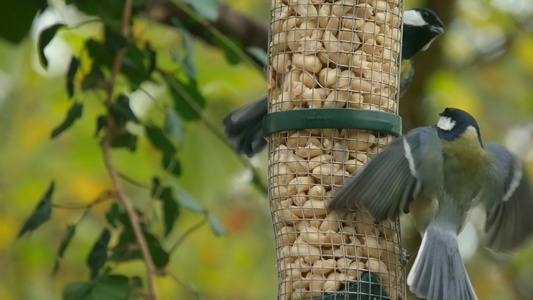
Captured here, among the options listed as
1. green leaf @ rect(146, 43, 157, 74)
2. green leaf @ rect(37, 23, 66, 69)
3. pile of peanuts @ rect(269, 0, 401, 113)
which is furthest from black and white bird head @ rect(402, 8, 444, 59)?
green leaf @ rect(37, 23, 66, 69)

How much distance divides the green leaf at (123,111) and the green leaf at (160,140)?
203 millimetres

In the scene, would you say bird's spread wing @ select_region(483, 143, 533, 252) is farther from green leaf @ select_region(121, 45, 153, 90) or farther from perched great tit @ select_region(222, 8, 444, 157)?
green leaf @ select_region(121, 45, 153, 90)

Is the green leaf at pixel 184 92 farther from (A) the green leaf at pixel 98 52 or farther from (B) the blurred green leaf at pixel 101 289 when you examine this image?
(B) the blurred green leaf at pixel 101 289

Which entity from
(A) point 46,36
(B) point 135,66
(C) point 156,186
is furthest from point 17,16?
(C) point 156,186

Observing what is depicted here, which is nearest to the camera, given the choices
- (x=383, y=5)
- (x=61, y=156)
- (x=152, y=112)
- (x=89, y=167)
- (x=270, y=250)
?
(x=383, y=5)

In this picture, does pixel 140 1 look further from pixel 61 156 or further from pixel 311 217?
pixel 61 156

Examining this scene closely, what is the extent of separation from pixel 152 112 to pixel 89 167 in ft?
2.17

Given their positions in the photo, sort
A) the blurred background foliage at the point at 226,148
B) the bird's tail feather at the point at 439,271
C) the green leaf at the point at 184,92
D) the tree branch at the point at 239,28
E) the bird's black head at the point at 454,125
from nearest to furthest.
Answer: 1. the bird's tail feather at the point at 439,271
2. the bird's black head at the point at 454,125
3. the green leaf at the point at 184,92
4. the tree branch at the point at 239,28
5. the blurred background foliage at the point at 226,148

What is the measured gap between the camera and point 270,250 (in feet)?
19.3

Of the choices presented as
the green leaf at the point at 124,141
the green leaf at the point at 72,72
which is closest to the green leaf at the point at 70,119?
the green leaf at the point at 72,72

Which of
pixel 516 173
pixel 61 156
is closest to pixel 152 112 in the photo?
pixel 61 156

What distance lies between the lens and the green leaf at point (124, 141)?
3.14m

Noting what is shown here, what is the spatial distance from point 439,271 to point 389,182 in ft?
1.11

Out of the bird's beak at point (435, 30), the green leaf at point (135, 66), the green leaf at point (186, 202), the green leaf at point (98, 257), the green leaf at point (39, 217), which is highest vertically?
the bird's beak at point (435, 30)
